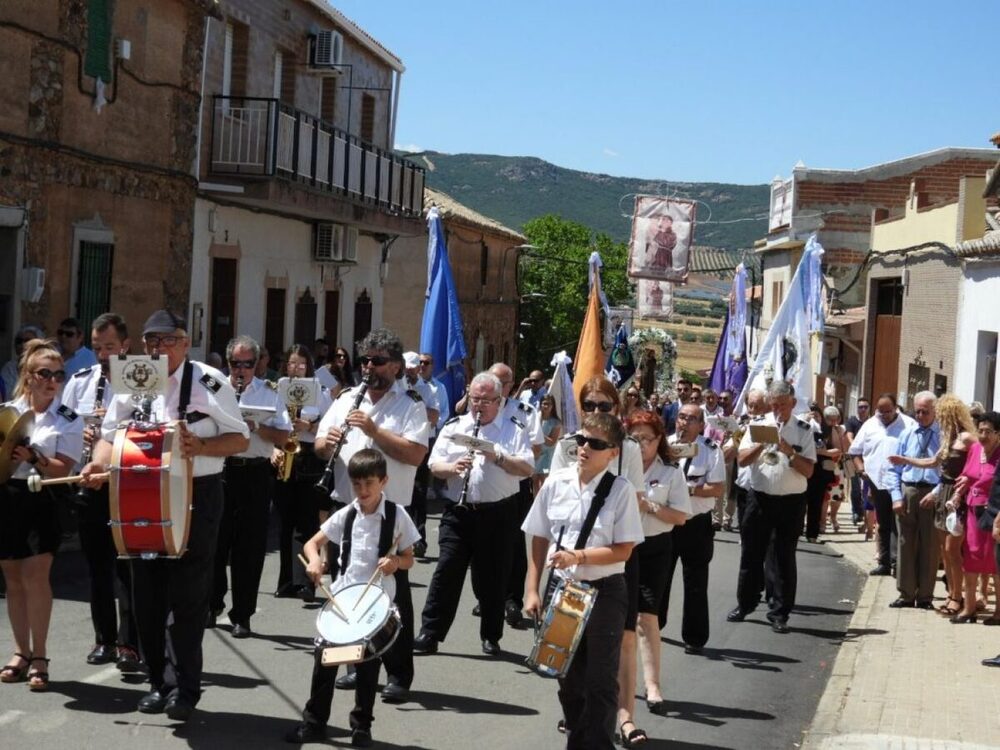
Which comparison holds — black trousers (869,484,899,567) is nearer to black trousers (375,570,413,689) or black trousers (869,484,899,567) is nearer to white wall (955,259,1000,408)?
white wall (955,259,1000,408)

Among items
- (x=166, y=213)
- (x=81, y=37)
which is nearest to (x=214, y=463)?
(x=81, y=37)

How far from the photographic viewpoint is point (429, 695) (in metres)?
8.69

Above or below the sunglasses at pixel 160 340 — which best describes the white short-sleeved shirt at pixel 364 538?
below

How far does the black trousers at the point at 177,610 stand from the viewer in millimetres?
7613

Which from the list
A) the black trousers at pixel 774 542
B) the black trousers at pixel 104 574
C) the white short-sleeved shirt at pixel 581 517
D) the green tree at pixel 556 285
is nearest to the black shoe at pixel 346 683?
the black trousers at pixel 104 574

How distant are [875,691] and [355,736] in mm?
3656

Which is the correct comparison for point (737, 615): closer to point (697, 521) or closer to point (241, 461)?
→ point (697, 521)

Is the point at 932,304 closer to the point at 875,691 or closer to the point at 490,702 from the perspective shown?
the point at 875,691

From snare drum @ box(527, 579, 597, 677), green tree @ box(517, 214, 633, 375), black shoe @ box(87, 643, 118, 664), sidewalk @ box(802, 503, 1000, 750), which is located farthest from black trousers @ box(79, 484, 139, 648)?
green tree @ box(517, 214, 633, 375)

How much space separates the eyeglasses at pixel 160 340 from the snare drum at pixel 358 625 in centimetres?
151

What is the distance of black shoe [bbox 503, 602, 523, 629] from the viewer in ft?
→ 36.4

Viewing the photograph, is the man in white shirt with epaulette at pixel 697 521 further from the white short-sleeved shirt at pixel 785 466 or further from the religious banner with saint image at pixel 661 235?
the religious banner with saint image at pixel 661 235

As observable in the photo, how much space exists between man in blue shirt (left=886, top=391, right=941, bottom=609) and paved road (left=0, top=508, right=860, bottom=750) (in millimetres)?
1750

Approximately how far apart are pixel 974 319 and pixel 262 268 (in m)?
11.0
